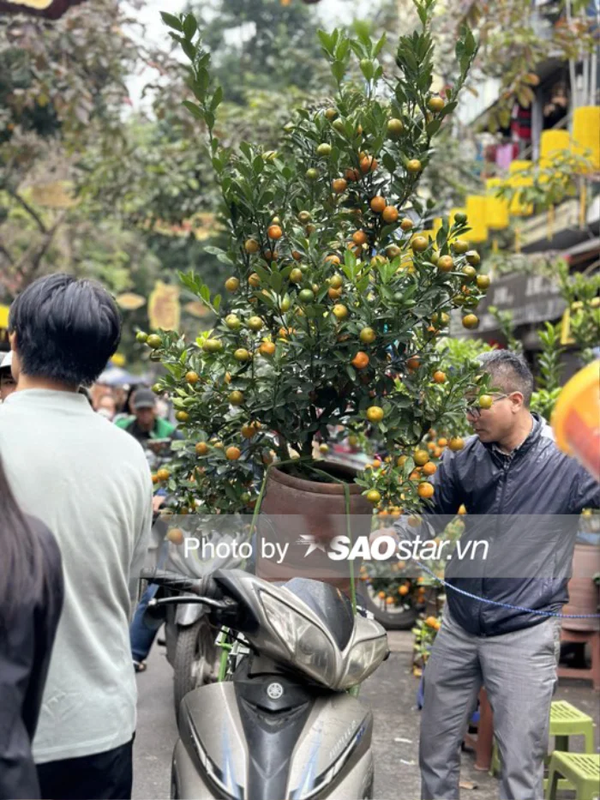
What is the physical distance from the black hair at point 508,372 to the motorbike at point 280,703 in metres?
1.20

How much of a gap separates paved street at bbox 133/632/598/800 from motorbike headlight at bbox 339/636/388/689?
7.30ft

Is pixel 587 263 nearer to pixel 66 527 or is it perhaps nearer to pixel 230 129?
pixel 230 129

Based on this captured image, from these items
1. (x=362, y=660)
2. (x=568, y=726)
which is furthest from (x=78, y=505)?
(x=568, y=726)

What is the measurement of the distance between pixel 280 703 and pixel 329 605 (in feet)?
0.94

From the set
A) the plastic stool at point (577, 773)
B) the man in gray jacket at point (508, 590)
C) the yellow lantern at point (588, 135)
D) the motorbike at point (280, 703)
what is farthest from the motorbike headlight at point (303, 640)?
the yellow lantern at point (588, 135)

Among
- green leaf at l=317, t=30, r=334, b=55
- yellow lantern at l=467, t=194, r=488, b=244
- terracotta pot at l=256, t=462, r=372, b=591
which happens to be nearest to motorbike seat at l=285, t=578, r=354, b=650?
terracotta pot at l=256, t=462, r=372, b=591

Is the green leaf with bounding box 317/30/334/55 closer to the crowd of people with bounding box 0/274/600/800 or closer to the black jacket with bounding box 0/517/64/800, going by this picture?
the crowd of people with bounding box 0/274/600/800

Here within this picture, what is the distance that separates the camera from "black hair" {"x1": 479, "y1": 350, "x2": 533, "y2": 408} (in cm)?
371

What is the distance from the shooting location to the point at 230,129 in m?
12.6

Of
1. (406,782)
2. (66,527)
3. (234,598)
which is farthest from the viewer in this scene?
(406,782)

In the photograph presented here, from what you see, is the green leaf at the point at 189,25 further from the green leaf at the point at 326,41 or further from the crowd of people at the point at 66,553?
the crowd of people at the point at 66,553

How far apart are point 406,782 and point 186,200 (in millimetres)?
9540

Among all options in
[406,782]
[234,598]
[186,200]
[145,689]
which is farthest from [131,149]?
[234,598]

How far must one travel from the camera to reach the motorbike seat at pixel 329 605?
274 centimetres
